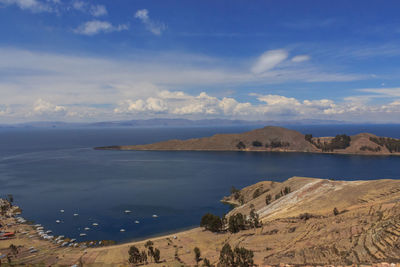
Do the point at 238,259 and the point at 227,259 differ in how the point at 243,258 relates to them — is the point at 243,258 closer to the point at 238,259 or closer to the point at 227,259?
the point at 238,259

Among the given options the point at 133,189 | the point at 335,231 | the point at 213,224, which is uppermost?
the point at 335,231

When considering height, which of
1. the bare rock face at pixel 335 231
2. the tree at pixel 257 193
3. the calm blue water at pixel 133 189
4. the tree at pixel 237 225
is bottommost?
the calm blue water at pixel 133 189

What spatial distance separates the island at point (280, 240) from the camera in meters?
37.1

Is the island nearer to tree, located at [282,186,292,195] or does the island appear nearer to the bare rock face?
the bare rock face

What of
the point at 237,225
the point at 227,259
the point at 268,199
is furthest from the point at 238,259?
the point at 268,199

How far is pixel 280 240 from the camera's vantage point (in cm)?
4897

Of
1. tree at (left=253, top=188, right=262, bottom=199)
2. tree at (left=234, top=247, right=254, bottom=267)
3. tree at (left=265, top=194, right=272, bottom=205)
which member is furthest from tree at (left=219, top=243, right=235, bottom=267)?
tree at (left=253, top=188, right=262, bottom=199)

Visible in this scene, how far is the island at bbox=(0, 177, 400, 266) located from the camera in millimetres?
37125

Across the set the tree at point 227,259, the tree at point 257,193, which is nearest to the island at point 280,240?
the tree at point 227,259

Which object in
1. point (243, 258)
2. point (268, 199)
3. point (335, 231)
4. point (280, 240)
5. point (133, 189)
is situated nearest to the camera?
point (243, 258)

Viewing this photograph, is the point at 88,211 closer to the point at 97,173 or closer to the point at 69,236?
the point at 69,236

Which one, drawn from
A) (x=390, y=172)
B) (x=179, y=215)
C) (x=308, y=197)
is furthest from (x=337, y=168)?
(x=179, y=215)

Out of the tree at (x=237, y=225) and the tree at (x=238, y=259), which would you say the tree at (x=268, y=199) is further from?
the tree at (x=238, y=259)

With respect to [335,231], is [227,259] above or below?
below
